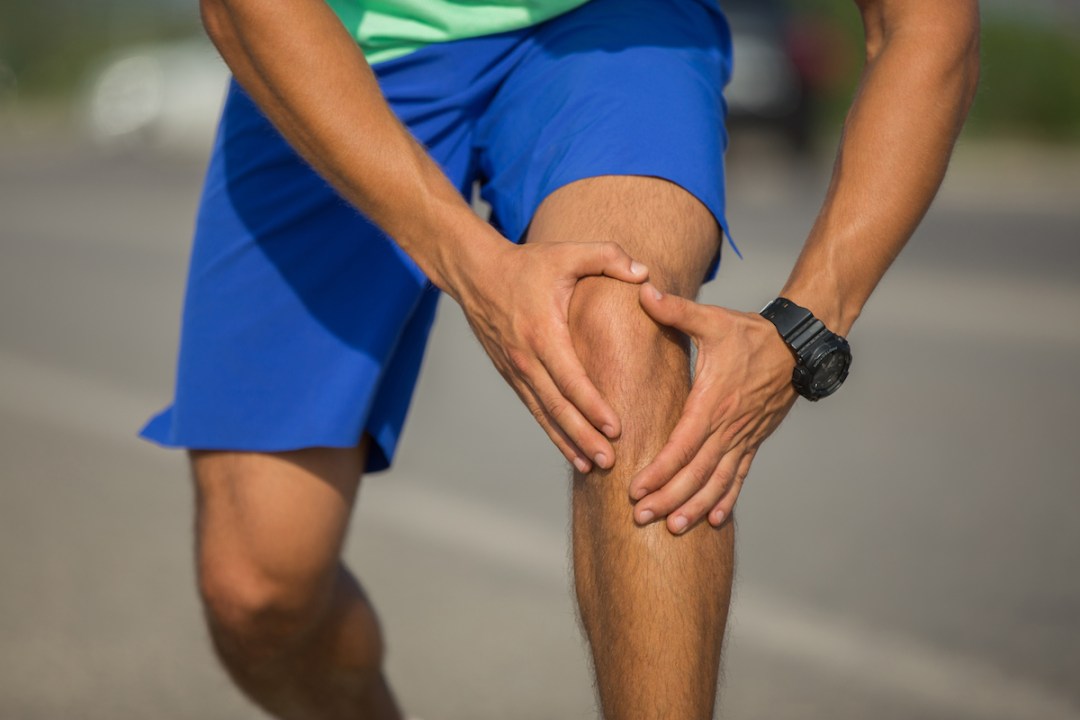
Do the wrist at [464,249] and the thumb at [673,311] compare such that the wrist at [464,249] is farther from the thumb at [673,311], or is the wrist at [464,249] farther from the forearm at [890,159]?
the forearm at [890,159]

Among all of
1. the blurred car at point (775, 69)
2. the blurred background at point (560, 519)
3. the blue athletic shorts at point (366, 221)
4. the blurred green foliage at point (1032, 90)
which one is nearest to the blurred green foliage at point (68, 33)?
the blurred green foliage at point (1032, 90)

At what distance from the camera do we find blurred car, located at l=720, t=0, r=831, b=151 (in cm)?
1581

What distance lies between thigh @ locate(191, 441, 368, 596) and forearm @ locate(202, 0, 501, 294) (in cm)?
87

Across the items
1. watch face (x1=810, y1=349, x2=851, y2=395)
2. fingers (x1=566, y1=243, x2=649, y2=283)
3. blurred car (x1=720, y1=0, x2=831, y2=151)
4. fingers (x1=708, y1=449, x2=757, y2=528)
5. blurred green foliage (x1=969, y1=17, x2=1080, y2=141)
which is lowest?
fingers (x1=708, y1=449, x2=757, y2=528)

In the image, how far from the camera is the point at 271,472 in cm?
286

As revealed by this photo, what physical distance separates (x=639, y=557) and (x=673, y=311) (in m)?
0.33

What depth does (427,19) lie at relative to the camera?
2621 millimetres

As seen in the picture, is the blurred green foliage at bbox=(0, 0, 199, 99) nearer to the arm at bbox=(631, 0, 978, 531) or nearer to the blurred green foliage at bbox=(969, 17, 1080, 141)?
the blurred green foliage at bbox=(969, 17, 1080, 141)

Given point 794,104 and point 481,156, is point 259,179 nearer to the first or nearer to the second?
point 481,156

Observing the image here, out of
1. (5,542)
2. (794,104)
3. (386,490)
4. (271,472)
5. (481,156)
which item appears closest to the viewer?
(481,156)

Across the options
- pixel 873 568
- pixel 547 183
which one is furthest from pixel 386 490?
pixel 547 183

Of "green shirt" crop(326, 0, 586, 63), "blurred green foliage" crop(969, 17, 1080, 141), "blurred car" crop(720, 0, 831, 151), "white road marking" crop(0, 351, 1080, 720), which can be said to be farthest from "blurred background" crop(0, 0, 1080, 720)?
"blurred green foliage" crop(969, 17, 1080, 141)

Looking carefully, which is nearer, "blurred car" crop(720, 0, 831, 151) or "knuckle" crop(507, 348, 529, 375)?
"knuckle" crop(507, 348, 529, 375)

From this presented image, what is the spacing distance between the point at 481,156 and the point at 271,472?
0.75 metres
